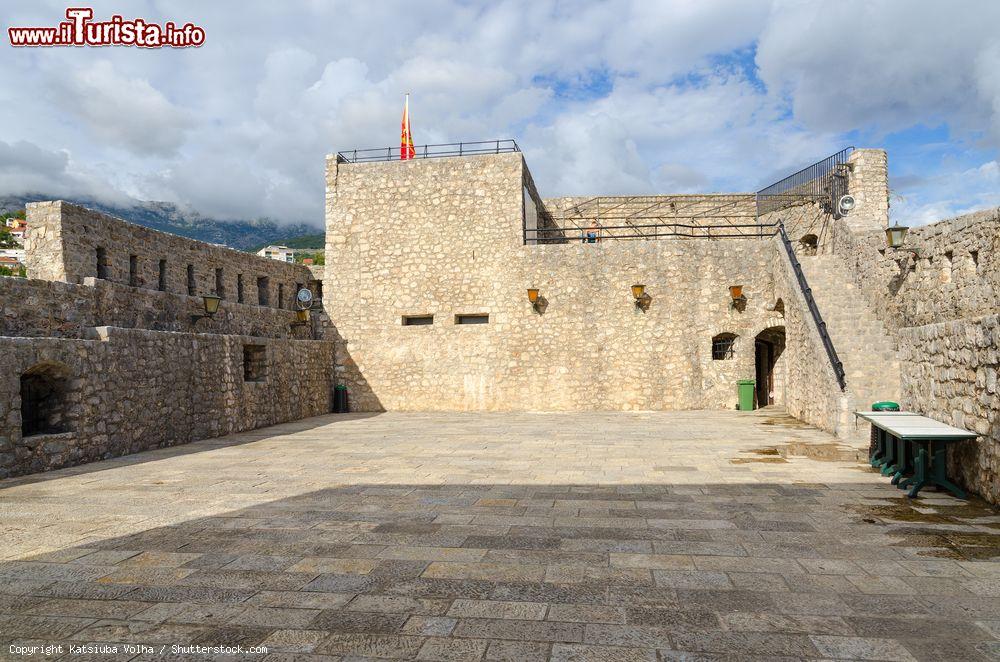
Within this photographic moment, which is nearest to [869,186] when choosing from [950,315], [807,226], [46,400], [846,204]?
[846,204]

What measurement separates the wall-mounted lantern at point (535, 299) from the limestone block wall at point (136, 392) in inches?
234

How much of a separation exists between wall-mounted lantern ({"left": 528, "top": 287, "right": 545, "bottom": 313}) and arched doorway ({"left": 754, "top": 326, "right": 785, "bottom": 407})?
5729mm

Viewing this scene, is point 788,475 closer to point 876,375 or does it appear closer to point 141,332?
point 876,375

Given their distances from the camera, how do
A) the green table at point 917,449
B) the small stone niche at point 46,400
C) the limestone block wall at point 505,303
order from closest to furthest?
the green table at point 917,449 → the small stone niche at point 46,400 → the limestone block wall at point 505,303

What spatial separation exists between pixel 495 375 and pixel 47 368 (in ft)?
31.7

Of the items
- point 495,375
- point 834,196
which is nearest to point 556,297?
point 495,375

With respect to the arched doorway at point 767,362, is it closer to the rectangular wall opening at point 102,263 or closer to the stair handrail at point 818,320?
the stair handrail at point 818,320

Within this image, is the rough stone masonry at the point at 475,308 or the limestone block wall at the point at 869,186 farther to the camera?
the limestone block wall at the point at 869,186

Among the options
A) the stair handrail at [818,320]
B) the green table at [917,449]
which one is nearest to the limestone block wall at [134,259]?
the green table at [917,449]

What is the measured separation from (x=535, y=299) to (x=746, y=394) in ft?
18.2

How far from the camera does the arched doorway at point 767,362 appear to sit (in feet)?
53.2

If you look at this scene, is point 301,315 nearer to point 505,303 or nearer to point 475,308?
point 475,308

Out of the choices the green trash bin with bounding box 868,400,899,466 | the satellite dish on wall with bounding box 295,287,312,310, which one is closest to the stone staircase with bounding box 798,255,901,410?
the green trash bin with bounding box 868,400,899,466

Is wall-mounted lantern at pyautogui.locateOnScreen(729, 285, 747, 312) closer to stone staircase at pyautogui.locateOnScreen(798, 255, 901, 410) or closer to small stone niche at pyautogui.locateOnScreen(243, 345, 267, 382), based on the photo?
stone staircase at pyautogui.locateOnScreen(798, 255, 901, 410)
